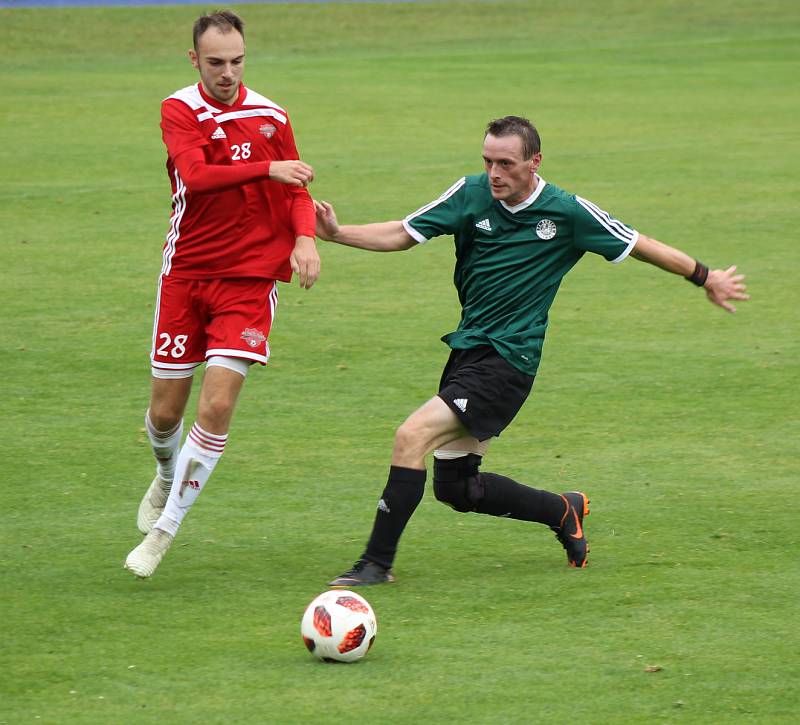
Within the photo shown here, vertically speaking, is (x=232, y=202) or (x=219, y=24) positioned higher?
(x=219, y=24)

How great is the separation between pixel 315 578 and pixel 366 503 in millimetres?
1218

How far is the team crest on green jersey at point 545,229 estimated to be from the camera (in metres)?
6.98

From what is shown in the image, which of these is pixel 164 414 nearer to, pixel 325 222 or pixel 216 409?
pixel 216 409

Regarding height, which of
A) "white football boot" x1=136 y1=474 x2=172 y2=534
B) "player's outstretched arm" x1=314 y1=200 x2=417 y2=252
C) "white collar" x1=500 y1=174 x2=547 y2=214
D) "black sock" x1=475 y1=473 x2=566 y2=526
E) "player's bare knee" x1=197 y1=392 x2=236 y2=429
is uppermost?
"white collar" x1=500 y1=174 x2=547 y2=214

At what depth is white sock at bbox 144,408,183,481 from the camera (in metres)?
7.40

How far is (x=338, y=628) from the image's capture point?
5688 millimetres

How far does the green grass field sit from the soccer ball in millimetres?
81

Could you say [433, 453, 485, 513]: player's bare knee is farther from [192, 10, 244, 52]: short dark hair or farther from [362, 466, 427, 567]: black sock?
[192, 10, 244, 52]: short dark hair

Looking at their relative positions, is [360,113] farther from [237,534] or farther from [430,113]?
[237,534]

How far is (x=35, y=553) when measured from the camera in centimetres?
708

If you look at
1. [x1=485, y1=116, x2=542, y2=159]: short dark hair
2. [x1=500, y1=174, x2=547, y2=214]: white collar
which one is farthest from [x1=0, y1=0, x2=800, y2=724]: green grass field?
[x1=485, y1=116, x2=542, y2=159]: short dark hair

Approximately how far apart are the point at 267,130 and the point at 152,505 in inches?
75.3

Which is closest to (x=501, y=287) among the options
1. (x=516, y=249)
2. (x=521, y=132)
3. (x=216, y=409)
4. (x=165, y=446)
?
(x=516, y=249)

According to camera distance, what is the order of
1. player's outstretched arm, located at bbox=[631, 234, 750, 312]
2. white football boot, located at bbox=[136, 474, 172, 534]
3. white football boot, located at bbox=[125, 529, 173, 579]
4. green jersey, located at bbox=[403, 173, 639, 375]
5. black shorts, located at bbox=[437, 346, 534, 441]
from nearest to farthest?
white football boot, located at bbox=[125, 529, 173, 579] → black shorts, located at bbox=[437, 346, 534, 441] → green jersey, located at bbox=[403, 173, 639, 375] → player's outstretched arm, located at bbox=[631, 234, 750, 312] → white football boot, located at bbox=[136, 474, 172, 534]
